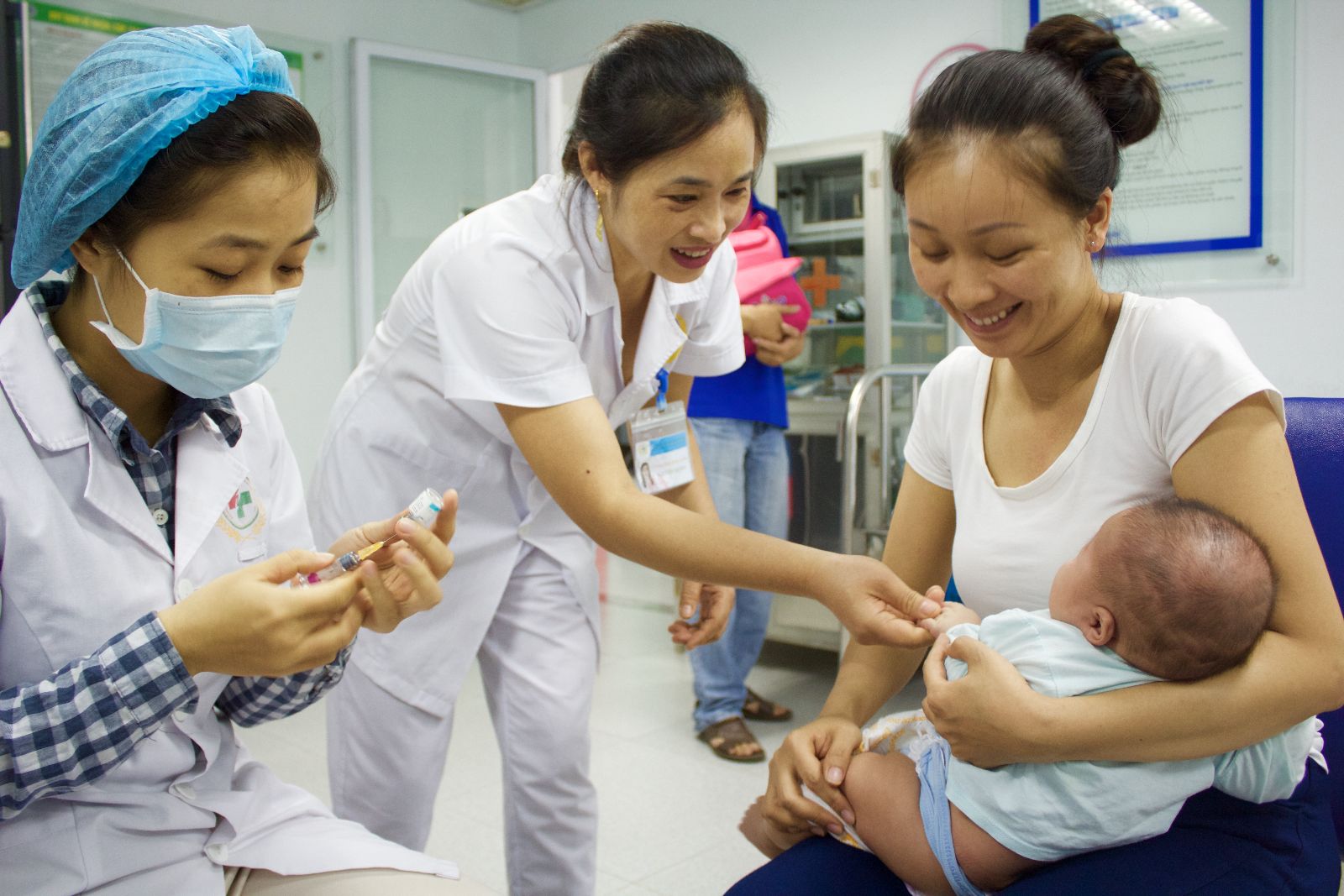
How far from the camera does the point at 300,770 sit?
297cm

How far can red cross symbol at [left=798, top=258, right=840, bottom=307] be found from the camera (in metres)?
3.99

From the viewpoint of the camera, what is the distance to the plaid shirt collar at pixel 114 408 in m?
1.07

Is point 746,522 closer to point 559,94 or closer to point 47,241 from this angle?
point 47,241

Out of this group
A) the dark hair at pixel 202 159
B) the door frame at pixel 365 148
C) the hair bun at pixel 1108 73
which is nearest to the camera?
the dark hair at pixel 202 159

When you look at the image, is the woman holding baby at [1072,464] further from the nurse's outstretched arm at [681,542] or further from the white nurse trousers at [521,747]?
the white nurse trousers at [521,747]

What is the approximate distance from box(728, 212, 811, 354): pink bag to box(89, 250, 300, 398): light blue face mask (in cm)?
206

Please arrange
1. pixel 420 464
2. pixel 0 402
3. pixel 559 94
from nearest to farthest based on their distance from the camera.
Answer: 1. pixel 0 402
2. pixel 420 464
3. pixel 559 94

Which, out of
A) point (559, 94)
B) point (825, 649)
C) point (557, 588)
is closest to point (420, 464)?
point (557, 588)

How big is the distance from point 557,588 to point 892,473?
88.8 inches

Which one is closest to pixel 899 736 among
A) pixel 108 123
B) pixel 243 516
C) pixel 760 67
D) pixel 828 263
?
pixel 243 516

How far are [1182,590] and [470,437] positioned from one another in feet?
3.41

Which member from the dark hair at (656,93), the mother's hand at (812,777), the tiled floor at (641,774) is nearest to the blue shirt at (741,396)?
the tiled floor at (641,774)

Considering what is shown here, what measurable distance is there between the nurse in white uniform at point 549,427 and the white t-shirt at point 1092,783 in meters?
0.35

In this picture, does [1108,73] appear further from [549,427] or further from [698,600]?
[698,600]
